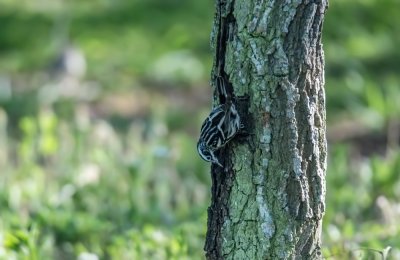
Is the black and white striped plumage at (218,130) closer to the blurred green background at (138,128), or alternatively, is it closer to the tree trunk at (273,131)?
the tree trunk at (273,131)

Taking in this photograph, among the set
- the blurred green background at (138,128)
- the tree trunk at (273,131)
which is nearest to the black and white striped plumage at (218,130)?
the tree trunk at (273,131)

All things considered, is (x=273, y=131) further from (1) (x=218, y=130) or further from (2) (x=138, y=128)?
(2) (x=138, y=128)

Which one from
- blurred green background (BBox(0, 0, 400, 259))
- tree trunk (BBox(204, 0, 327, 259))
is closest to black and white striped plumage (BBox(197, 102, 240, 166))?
tree trunk (BBox(204, 0, 327, 259))

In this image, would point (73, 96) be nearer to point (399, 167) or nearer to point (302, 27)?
point (399, 167)

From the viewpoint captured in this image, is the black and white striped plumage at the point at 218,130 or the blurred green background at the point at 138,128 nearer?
the black and white striped plumage at the point at 218,130

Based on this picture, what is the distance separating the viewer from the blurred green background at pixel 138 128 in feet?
13.0

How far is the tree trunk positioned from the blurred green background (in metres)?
0.42

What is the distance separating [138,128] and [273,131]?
3.39 m

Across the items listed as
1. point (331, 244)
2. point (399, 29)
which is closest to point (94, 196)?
point (331, 244)

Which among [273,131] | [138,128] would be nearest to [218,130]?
[273,131]

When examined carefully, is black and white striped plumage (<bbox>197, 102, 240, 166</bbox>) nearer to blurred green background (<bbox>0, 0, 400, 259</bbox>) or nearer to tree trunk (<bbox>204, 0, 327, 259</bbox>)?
tree trunk (<bbox>204, 0, 327, 259</bbox>)

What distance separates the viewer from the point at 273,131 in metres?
2.65

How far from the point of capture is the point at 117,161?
15.8 feet

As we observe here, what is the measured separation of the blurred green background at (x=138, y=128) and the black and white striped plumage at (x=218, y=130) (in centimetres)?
63
